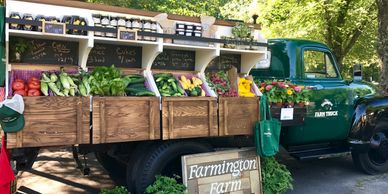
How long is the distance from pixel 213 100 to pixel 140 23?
1171mm

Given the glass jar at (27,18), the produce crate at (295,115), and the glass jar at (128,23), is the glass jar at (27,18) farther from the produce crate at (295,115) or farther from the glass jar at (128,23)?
the produce crate at (295,115)

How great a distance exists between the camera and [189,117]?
13.8ft

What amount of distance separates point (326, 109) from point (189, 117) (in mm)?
2821

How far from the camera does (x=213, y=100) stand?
4.38 m

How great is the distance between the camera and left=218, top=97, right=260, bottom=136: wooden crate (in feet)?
14.6

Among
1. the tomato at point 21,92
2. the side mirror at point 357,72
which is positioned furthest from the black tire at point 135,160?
the side mirror at point 357,72

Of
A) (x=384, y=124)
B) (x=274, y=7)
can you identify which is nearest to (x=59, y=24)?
(x=384, y=124)

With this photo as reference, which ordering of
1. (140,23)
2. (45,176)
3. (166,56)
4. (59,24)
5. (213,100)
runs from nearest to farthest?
1. (59,24)
2. (140,23)
3. (213,100)
4. (166,56)
5. (45,176)

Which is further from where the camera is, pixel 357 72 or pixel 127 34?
pixel 357 72

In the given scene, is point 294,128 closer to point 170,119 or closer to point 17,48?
point 170,119

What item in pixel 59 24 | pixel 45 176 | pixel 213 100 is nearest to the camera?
pixel 59 24

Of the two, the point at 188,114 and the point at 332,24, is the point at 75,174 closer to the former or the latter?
the point at 188,114

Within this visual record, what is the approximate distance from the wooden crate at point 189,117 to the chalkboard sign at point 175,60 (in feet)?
2.26

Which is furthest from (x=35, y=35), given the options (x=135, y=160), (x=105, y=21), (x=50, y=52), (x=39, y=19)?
(x=135, y=160)
